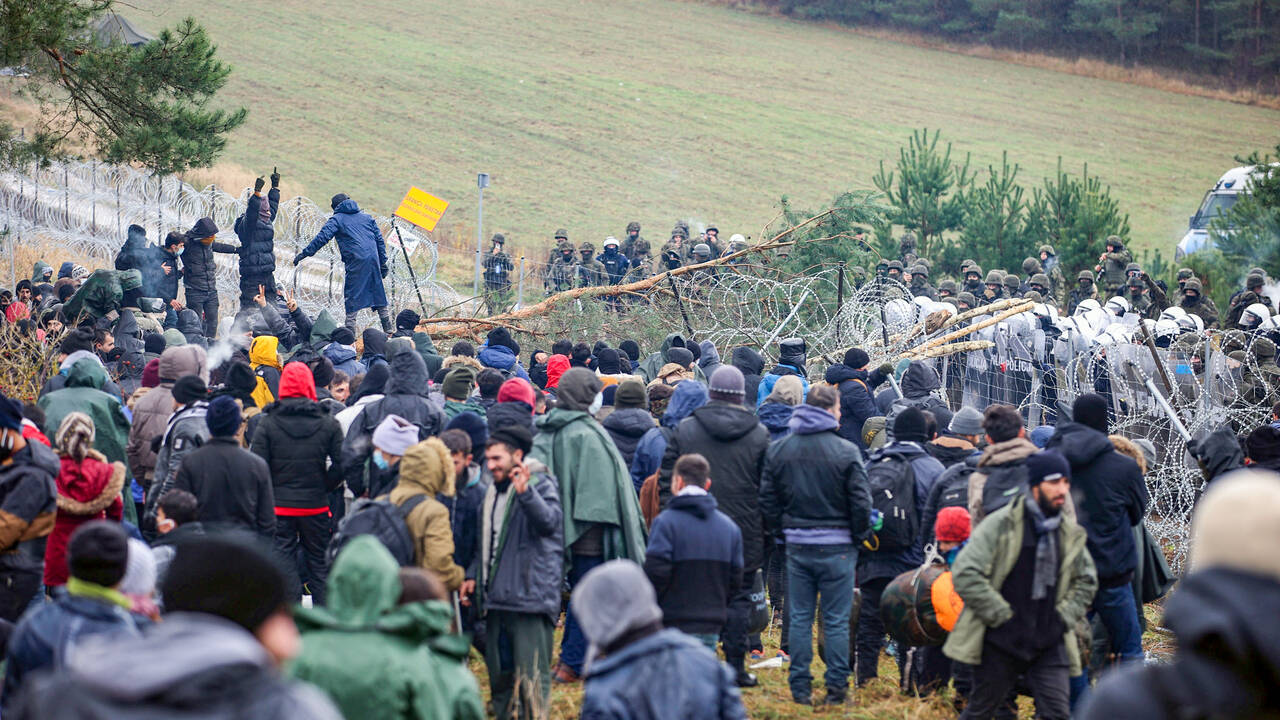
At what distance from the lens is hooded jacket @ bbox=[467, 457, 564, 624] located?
19.3 ft

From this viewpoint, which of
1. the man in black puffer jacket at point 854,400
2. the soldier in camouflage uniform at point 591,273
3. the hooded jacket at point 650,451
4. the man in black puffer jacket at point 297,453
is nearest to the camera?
the man in black puffer jacket at point 297,453

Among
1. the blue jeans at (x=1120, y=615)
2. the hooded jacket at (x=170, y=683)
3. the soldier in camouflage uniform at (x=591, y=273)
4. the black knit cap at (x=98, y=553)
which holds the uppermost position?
the hooded jacket at (x=170, y=683)

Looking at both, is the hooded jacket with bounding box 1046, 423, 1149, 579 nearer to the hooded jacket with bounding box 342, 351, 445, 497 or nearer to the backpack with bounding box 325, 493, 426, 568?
the backpack with bounding box 325, 493, 426, 568

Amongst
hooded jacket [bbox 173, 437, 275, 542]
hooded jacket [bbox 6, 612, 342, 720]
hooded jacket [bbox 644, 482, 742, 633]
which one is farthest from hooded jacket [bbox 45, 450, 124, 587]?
hooded jacket [bbox 6, 612, 342, 720]

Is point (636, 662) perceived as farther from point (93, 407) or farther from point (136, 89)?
point (136, 89)

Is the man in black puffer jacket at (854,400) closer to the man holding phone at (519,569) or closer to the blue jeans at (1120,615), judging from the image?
the blue jeans at (1120,615)

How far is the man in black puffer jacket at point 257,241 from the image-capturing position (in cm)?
1504

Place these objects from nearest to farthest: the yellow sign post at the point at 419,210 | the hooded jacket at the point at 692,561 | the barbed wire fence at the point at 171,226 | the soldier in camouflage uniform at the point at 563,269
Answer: the hooded jacket at the point at 692,561 < the yellow sign post at the point at 419,210 < the barbed wire fence at the point at 171,226 < the soldier in camouflage uniform at the point at 563,269

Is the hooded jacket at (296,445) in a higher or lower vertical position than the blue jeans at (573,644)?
higher

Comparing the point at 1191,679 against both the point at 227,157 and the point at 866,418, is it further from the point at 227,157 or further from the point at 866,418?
the point at 227,157

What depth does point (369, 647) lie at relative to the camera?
3.56 meters

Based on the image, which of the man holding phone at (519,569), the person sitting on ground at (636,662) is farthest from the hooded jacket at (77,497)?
the person sitting on ground at (636,662)

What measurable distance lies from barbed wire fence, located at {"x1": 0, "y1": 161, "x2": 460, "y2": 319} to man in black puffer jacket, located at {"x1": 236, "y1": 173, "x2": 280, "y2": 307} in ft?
3.22

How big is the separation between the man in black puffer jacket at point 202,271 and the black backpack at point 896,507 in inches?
398
